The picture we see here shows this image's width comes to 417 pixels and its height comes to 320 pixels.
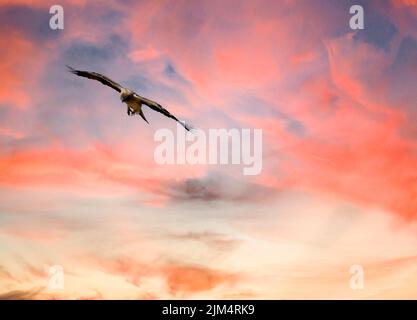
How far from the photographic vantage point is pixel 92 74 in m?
21.0
